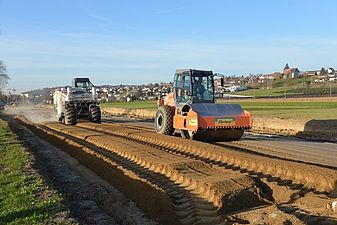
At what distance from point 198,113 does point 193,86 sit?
2308 mm

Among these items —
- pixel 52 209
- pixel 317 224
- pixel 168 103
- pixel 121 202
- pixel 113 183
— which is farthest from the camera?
pixel 168 103

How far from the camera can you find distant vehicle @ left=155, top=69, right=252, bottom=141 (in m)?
17.1

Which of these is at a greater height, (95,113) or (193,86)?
(193,86)

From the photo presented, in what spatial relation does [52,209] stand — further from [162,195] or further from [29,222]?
[162,195]

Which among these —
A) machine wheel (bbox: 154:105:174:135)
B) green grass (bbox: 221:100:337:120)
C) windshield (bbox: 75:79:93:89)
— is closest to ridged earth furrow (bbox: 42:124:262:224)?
machine wheel (bbox: 154:105:174:135)

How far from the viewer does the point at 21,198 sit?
8.42 m

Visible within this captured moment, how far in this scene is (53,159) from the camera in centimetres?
1470

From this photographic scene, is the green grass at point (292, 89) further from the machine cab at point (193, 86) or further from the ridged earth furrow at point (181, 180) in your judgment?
the ridged earth furrow at point (181, 180)

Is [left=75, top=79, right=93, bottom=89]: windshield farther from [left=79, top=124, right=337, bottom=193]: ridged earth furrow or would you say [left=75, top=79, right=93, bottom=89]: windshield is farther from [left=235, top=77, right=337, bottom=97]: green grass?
[left=235, top=77, right=337, bottom=97]: green grass

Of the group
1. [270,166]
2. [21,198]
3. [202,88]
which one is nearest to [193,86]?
[202,88]

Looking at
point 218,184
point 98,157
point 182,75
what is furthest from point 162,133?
point 218,184

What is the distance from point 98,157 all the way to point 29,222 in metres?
Answer: 7.60

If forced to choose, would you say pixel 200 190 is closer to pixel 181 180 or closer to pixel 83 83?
pixel 181 180

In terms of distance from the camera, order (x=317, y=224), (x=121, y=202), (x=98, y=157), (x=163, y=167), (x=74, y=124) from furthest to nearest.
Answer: (x=74, y=124), (x=98, y=157), (x=163, y=167), (x=121, y=202), (x=317, y=224)
